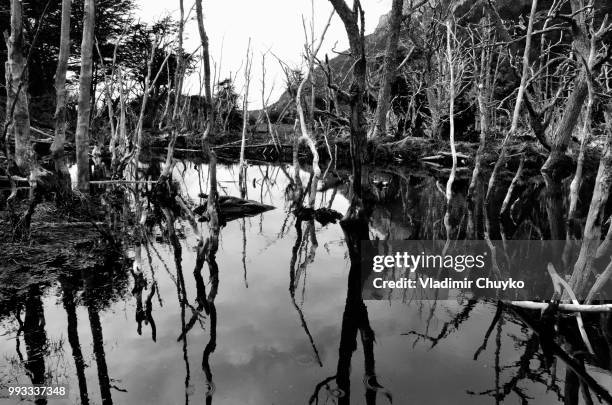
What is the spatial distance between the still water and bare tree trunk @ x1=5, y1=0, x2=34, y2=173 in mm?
3691

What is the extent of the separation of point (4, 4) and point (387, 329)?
25.6 metres

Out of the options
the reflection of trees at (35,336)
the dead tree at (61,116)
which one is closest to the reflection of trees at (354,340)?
the reflection of trees at (35,336)

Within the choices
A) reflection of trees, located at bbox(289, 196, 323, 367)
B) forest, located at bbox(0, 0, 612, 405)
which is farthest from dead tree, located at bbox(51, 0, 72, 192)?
reflection of trees, located at bbox(289, 196, 323, 367)

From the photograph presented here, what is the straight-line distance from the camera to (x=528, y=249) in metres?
7.76

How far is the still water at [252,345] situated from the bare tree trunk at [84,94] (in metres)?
3.87

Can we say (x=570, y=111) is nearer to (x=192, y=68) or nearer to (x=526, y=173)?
(x=526, y=173)

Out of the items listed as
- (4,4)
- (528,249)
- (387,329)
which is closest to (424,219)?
(528,249)

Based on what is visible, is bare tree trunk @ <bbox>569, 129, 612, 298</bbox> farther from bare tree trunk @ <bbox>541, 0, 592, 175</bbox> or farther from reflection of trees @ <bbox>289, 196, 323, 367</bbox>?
bare tree trunk @ <bbox>541, 0, 592, 175</bbox>

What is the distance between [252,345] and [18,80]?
260 inches

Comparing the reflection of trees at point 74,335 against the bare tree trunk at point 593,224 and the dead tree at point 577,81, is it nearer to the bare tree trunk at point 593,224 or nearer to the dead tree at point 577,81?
the bare tree trunk at point 593,224

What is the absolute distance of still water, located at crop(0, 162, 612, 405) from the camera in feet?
11.8

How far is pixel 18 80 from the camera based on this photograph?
25.4 ft

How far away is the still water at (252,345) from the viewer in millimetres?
3609

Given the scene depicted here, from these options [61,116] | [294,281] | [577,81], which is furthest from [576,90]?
[61,116]
